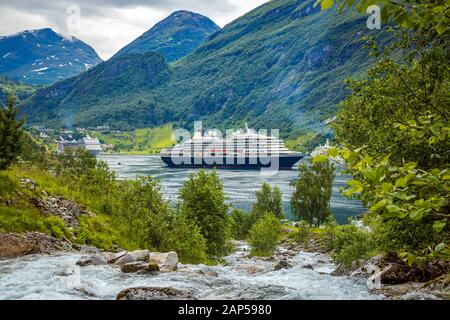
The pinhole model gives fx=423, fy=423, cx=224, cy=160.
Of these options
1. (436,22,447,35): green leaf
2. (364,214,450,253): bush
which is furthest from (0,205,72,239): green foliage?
(436,22,447,35): green leaf

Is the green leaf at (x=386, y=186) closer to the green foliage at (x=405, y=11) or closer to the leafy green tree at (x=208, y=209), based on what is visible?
the green foliage at (x=405, y=11)

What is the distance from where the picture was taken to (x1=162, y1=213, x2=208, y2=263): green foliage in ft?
81.6

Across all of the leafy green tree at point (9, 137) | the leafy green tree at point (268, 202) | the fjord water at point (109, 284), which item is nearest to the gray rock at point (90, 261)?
the fjord water at point (109, 284)

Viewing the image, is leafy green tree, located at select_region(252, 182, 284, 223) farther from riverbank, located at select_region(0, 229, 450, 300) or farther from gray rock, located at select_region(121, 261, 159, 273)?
gray rock, located at select_region(121, 261, 159, 273)

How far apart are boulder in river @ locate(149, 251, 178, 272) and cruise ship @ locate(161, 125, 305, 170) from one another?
Result: 5774 inches

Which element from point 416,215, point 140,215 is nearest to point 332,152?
point 416,215

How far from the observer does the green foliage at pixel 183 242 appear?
24859mm

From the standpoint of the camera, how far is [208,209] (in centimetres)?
3169

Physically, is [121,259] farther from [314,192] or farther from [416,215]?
[314,192]

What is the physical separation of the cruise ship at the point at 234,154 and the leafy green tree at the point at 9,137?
145251 millimetres

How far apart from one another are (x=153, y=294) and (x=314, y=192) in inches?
2200

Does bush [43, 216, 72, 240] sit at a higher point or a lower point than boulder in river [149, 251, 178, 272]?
higher
